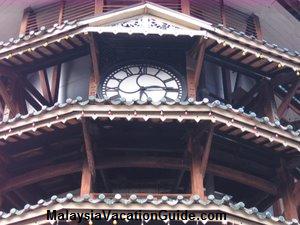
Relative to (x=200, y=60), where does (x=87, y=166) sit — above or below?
below

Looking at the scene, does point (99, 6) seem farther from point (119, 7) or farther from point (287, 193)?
point (287, 193)

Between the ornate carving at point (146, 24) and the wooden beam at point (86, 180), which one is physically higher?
the ornate carving at point (146, 24)

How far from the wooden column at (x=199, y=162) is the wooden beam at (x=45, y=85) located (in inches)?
167

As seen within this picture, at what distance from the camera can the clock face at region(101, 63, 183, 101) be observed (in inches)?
641

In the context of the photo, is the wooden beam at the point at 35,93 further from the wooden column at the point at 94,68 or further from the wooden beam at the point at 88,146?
the wooden beam at the point at 88,146

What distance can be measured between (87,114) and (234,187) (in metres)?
4.36

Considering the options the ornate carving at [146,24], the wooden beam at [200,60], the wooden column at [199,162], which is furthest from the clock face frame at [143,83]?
the wooden column at [199,162]

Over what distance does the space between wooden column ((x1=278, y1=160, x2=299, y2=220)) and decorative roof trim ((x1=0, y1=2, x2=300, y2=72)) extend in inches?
Answer: 92.6

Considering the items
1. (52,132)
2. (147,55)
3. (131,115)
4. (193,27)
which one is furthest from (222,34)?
(52,132)

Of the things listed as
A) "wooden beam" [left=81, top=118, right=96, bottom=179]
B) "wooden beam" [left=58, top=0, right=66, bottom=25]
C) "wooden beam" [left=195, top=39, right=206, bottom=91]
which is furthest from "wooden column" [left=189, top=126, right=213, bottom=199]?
"wooden beam" [left=58, top=0, right=66, bottom=25]

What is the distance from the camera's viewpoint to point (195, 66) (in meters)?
16.6

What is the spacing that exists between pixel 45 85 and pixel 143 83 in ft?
9.41

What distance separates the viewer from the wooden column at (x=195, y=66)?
1622 cm

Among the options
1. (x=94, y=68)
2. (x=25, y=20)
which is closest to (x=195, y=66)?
(x=94, y=68)
